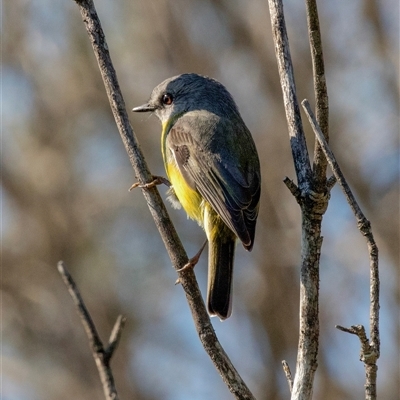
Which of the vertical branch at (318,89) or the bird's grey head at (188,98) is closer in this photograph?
the vertical branch at (318,89)

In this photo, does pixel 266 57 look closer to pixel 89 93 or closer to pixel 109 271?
pixel 89 93

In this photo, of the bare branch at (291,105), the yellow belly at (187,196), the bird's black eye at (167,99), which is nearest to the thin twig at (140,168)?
the bare branch at (291,105)

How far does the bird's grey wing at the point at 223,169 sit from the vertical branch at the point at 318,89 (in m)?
1.20

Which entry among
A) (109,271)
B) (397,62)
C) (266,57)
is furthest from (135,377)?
(397,62)

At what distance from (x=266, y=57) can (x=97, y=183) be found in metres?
3.21

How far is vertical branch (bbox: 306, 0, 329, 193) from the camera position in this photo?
2.93 m

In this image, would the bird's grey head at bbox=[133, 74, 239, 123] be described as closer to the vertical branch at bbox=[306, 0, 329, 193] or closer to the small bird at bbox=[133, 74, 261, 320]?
the small bird at bbox=[133, 74, 261, 320]

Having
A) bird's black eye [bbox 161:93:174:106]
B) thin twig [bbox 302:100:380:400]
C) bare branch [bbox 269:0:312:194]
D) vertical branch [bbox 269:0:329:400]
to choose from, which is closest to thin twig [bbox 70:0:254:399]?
vertical branch [bbox 269:0:329:400]

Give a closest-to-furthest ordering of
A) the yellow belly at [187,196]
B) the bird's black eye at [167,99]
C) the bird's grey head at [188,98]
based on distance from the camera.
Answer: the yellow belly at [187,196], the bird's grey head at [188,98], the bird's black eye at [167,99]

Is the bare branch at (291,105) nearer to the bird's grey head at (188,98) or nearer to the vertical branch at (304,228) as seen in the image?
the vertical branch at (304,228)

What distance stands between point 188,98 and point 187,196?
1.03m

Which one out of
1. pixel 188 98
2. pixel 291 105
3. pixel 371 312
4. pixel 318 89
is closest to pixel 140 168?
pixel 291 105

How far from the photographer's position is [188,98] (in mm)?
5402

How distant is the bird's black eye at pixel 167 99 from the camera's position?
5523 mm
